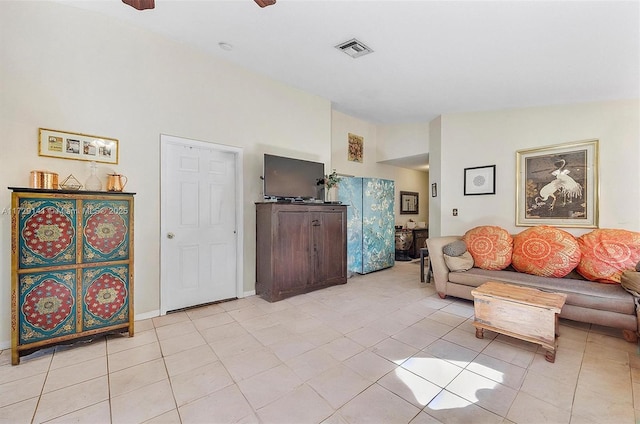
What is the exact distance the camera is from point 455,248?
12.0 ft

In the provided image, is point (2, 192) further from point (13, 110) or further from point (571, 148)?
point (571, 148)

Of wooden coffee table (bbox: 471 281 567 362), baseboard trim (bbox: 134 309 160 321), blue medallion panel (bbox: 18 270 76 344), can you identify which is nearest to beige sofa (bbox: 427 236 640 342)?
wooden coffee table (bbox: 471 281 567 362)

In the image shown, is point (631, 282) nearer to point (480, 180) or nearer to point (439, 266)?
point (439, 266)

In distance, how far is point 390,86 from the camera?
4059 millimetres

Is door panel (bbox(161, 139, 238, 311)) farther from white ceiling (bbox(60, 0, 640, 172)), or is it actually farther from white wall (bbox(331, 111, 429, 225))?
white wall (bbox(331, 111, 429, 225))

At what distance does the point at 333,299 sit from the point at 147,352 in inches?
85.5

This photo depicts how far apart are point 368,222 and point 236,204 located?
260 cm

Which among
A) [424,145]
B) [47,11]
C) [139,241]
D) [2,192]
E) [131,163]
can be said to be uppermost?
[47,11]

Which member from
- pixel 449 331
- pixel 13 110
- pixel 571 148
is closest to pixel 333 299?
pixel 449 331

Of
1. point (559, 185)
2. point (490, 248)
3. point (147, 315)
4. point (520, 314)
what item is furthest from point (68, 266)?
point (559, 185)

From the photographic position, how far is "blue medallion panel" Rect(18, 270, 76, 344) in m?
2.11

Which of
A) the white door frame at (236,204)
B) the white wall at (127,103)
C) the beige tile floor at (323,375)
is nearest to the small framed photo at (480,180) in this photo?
the beige tile floor at (323,375)

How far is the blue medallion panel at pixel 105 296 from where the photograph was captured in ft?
7.74

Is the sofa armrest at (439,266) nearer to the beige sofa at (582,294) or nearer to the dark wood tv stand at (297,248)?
the beige sofa at (582,294)
